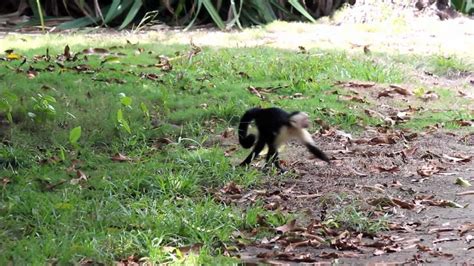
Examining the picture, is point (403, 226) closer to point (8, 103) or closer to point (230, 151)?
point (230, 151)

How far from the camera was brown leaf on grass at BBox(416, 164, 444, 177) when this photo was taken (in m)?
6.59

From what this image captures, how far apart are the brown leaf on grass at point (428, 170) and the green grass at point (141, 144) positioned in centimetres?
128

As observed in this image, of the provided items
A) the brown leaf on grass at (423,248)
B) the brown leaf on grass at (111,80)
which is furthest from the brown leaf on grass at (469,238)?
the brown leaf on grass at (111,80)

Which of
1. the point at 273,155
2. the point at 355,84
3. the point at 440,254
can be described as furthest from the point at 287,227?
the point at 355,84

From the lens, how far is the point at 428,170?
21.9 feet

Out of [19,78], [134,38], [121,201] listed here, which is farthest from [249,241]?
[134,38]

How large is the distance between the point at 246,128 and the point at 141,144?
3.34 ft

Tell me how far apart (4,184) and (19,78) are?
259 centimetres

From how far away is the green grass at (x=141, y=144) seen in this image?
5000 millimetres

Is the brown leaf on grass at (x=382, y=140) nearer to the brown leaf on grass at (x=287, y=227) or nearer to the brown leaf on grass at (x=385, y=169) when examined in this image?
the brown leaf on grass at (x=385, y=169)

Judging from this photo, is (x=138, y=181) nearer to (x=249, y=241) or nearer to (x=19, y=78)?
(x=249, y=241)

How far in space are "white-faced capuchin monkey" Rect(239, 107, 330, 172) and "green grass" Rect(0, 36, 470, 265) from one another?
0.28m

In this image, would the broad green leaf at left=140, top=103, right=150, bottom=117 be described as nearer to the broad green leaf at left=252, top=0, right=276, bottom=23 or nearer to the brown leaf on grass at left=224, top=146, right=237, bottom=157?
the brown leaf on grass at left=224, top=146, right=237, bottom=157

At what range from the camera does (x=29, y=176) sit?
6.26m
